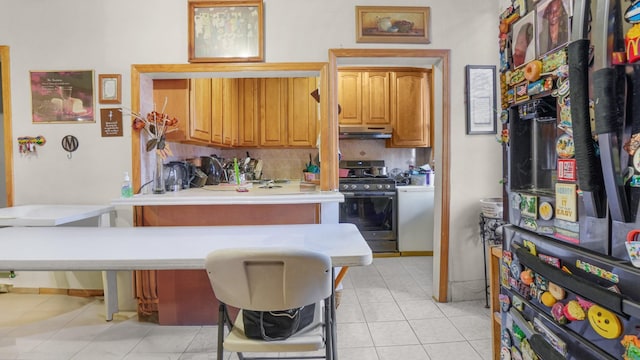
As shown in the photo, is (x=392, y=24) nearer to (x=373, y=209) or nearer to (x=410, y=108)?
(x=410, y=108)

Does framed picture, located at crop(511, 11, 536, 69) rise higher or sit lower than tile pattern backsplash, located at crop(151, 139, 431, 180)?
higher

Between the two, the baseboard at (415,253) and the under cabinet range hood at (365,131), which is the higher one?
the under cabinet range hood at (365,131)

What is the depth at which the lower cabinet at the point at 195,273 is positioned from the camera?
2131 mm

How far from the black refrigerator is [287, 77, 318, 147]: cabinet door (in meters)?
3.14

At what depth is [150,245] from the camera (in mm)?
1391

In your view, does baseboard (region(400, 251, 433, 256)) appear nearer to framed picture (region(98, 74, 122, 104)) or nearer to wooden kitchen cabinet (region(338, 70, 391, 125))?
wooden kitchen cabinet (region(338, 70, 391, 125))

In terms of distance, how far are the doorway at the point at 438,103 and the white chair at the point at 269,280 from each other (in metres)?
1.45

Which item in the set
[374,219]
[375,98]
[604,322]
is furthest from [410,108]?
[604,322]

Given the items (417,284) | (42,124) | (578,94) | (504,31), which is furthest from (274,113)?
(578,94)

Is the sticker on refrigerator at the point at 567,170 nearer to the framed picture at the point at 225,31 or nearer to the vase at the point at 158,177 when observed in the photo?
the framed picture at the point at 225,31

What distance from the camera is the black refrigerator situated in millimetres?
632

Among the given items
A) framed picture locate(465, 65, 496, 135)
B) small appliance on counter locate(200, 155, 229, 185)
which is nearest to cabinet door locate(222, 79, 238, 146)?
small appliance on counter locate(200, 155, 229, 185)

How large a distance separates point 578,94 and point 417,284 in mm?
2526

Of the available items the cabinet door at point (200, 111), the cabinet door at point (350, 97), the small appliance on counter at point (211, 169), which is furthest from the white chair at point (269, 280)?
the cabinet door at point (350, 97)
